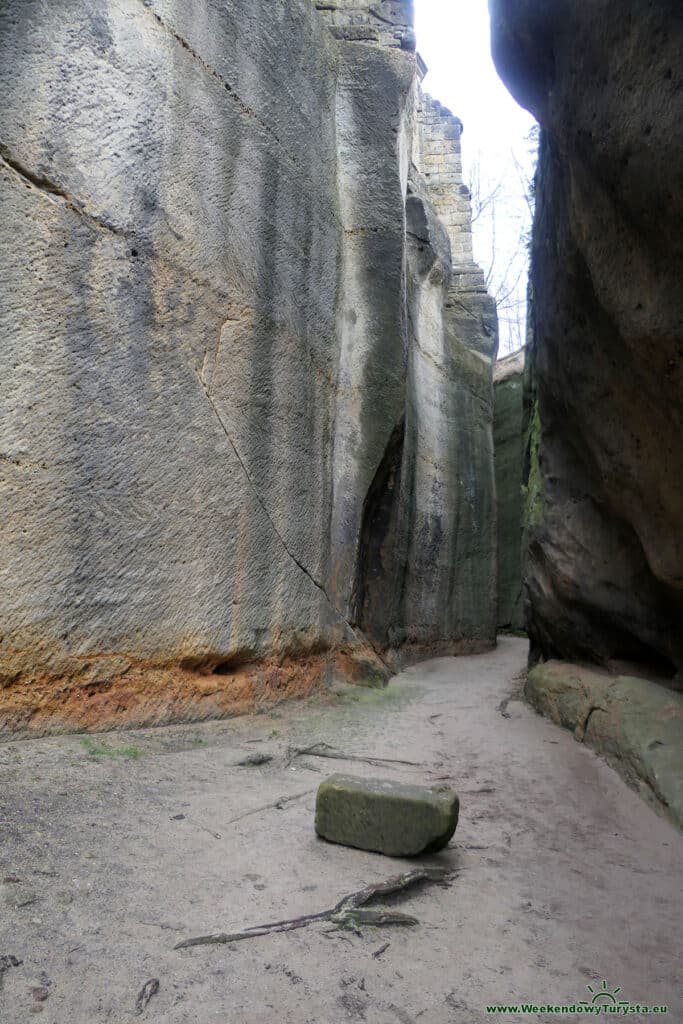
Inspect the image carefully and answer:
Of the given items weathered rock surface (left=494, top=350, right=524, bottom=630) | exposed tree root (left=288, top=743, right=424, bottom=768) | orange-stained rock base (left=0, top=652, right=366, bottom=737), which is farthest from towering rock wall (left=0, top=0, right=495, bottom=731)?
weathered rock surface (left=494, top=350, right=524, bottom=630)

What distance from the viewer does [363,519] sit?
5648 mm

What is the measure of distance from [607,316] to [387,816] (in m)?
2.21

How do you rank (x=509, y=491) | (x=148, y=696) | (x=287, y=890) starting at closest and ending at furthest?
(x=287, y=890) → (x=148, y=696) → (x=509, y=491)

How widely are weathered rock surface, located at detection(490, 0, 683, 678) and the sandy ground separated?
1.12 metres

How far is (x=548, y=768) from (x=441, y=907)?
1628 millimetres

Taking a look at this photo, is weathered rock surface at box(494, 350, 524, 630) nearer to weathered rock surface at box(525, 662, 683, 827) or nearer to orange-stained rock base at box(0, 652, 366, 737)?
weathered rock surface at box(525, 662, 683, 827)

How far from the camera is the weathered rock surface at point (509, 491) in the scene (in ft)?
38.7

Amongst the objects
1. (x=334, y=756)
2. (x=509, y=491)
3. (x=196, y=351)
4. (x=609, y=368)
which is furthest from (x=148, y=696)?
(x=509, y=491)

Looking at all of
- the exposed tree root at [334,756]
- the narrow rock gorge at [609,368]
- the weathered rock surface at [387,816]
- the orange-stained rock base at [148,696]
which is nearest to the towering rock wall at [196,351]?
the orange-stained rock base at [148,696]

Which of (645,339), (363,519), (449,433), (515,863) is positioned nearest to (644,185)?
(645,339)

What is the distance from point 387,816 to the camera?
91.4 inches

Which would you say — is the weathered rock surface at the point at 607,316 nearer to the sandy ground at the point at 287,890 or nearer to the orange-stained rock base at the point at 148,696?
the sandy ground at the point at 287,890

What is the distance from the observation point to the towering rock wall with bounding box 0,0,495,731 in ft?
10.1

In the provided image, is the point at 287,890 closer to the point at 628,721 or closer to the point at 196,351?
the point at 628,721
